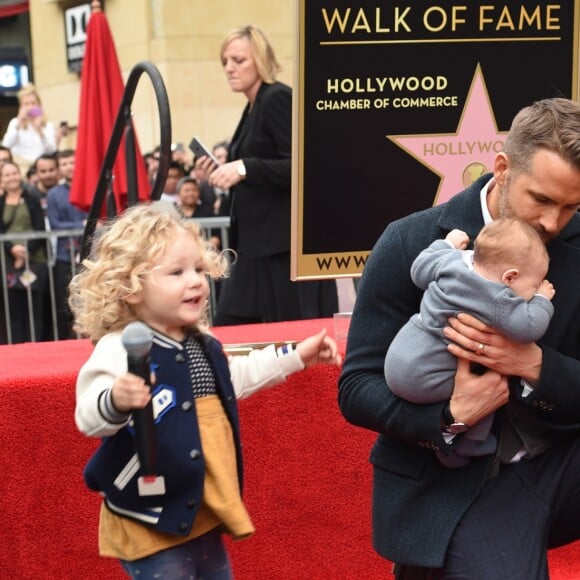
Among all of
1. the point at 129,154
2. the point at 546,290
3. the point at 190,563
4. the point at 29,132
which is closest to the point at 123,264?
the point at 190,563

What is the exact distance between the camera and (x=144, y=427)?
8.13 ft

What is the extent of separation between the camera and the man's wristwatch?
9.03ft

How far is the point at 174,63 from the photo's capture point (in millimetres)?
18062

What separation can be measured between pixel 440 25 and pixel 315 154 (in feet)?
1.97

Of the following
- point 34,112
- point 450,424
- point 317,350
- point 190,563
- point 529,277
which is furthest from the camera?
point 34,112

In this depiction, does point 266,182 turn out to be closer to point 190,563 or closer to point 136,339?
point 190,563

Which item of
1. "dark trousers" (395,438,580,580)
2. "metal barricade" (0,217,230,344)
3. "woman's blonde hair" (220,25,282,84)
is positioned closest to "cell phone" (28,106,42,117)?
"metal barricade" (0,217,230,344)

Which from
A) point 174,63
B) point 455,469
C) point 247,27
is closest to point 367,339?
point 455,469

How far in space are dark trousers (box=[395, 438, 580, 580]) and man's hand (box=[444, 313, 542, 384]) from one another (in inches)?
10.4

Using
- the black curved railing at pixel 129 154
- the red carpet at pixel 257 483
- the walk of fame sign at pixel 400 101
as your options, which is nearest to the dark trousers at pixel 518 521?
the red carpet at pixel 257 483

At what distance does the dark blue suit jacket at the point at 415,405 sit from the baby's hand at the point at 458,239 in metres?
0.07

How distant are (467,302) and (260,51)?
328 centimetres

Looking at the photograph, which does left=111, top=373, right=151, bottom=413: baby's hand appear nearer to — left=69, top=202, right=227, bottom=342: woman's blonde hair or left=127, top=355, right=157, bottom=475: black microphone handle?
left=127, top=355, right=157, bottom=475: black microphone handle

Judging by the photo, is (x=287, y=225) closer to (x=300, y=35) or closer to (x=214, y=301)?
(x=300, y=35)
